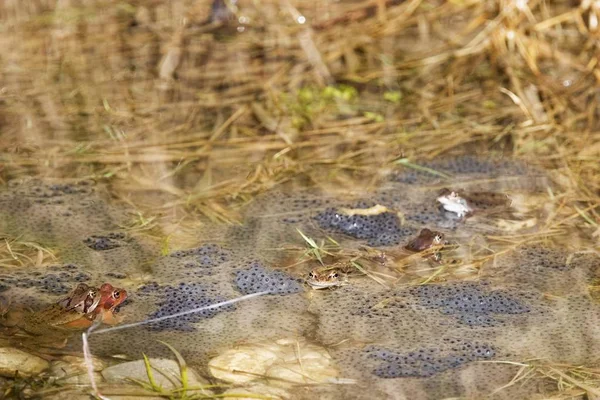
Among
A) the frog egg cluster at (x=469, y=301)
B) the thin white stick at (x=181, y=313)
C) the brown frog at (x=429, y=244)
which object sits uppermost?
the brown frog at (x=429, y=244)

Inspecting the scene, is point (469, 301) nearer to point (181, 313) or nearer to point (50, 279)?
point (181, 313)

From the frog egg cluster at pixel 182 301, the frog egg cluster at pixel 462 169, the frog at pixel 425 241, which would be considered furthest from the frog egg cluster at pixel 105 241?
the frog egg cluster at pixel 462 169

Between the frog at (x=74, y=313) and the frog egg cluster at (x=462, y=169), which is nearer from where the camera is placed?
the frog at (x=74, y=313)

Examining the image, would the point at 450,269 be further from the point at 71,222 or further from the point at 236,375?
the point at 71,222

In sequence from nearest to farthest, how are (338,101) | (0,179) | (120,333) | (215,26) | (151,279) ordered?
(120,333) → (151,279) → (0,179) → (338,101) → (215,26)

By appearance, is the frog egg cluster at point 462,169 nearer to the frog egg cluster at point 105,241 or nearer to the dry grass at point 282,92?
the dry grass at point 282,92

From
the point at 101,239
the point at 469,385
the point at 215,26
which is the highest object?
the point at 215,26

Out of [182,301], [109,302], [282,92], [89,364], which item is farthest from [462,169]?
[89,364]

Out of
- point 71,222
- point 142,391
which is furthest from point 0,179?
point 142,391
